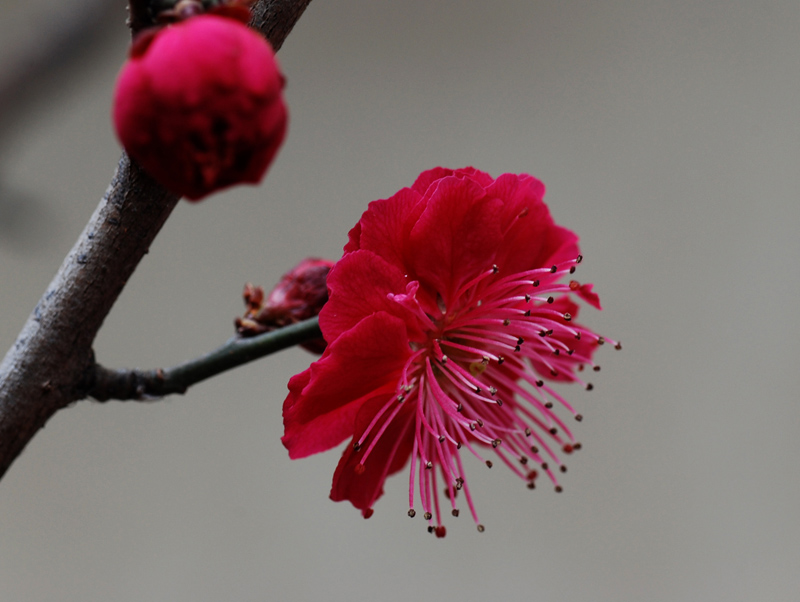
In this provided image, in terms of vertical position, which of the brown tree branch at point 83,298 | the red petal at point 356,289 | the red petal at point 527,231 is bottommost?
the brown tree branch at point 83,298

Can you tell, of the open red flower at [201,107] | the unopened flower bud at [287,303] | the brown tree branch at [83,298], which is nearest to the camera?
the open red flower at [201,107]

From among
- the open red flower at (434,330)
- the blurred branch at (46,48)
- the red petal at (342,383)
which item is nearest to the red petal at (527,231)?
the open red flower at (434,330)

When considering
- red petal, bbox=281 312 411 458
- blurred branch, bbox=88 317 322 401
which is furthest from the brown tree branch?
red petal, bbox=281 312 411 458

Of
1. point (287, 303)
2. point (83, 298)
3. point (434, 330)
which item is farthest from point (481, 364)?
point (83, 298)

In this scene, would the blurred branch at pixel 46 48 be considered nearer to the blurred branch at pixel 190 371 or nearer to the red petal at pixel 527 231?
the blurred branch at pixel 190 371

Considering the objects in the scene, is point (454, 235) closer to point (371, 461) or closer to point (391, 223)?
point (391, 223)

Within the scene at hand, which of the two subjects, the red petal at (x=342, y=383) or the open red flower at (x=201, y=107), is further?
the red petal at (x=342, y=383)

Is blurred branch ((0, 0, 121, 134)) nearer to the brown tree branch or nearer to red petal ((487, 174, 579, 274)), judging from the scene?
the brown tree branch

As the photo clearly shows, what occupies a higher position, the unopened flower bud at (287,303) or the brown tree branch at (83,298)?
the unopened flower bud at (287,303)
